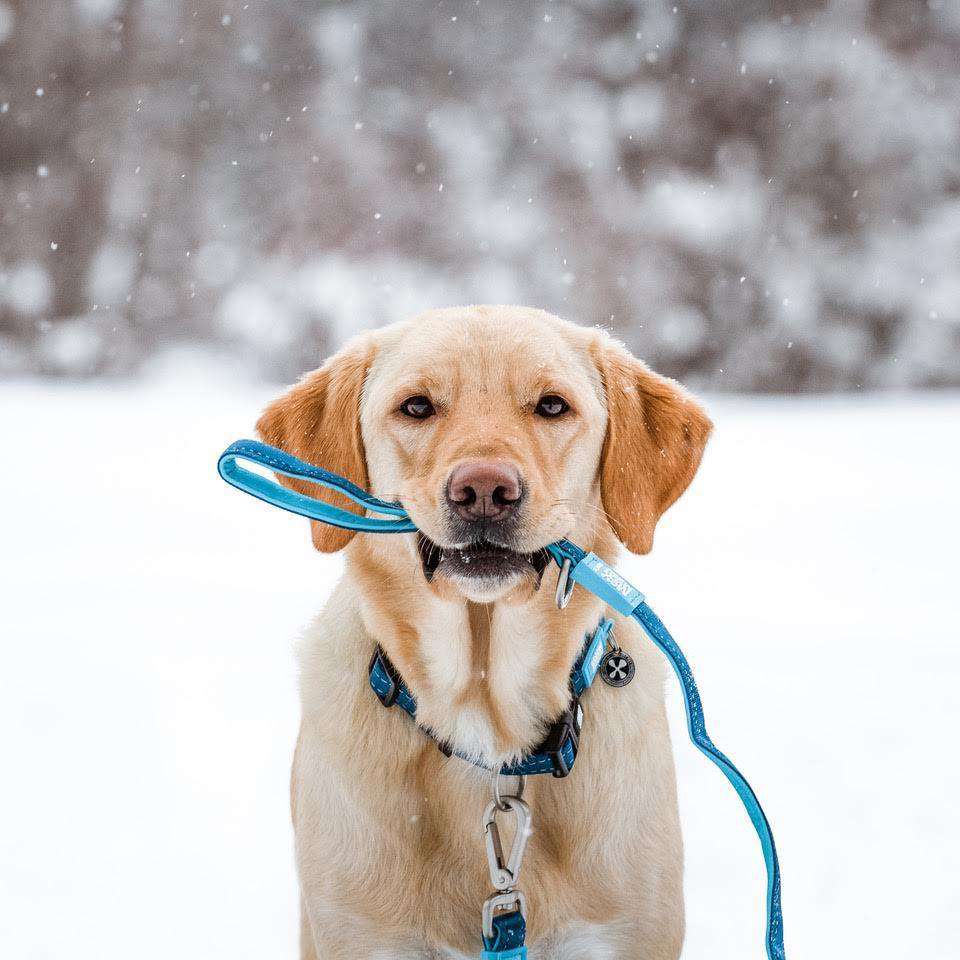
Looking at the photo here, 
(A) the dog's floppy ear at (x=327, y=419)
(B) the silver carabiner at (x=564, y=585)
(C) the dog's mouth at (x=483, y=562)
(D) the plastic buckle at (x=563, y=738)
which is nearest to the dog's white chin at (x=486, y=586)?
(C) the dog's mouth at (x=483, y=562)

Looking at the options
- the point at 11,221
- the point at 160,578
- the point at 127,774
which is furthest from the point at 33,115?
the point at 127,774

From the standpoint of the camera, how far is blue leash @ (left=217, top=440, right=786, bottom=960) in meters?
1.71

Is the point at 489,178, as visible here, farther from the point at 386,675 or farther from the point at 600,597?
the point at 600,597

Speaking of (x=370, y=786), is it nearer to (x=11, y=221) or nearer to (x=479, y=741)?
(x=479, y=741)

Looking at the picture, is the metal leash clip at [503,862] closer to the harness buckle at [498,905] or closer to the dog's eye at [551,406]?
the harness buckle at [498,905]

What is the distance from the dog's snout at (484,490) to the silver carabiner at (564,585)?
220mm

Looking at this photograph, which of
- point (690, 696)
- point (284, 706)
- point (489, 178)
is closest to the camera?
point (690, 696)

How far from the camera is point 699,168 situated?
→ 15430 millimetres

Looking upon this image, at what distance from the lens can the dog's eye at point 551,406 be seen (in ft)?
6.92

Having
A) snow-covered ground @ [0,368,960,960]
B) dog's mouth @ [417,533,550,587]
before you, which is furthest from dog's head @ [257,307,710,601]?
snow-covered ground @ [0,368,960,960]

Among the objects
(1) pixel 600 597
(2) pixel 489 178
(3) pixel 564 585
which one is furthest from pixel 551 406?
(2) pixel 489 178

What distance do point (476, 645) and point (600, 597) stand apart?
432 millimetres

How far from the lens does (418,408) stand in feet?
6.97

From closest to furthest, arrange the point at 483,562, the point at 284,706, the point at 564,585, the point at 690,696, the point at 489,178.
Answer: the point at 690,696, the point at 483,562, the point at 564,585, the point at 284,706, the point at 489,178
